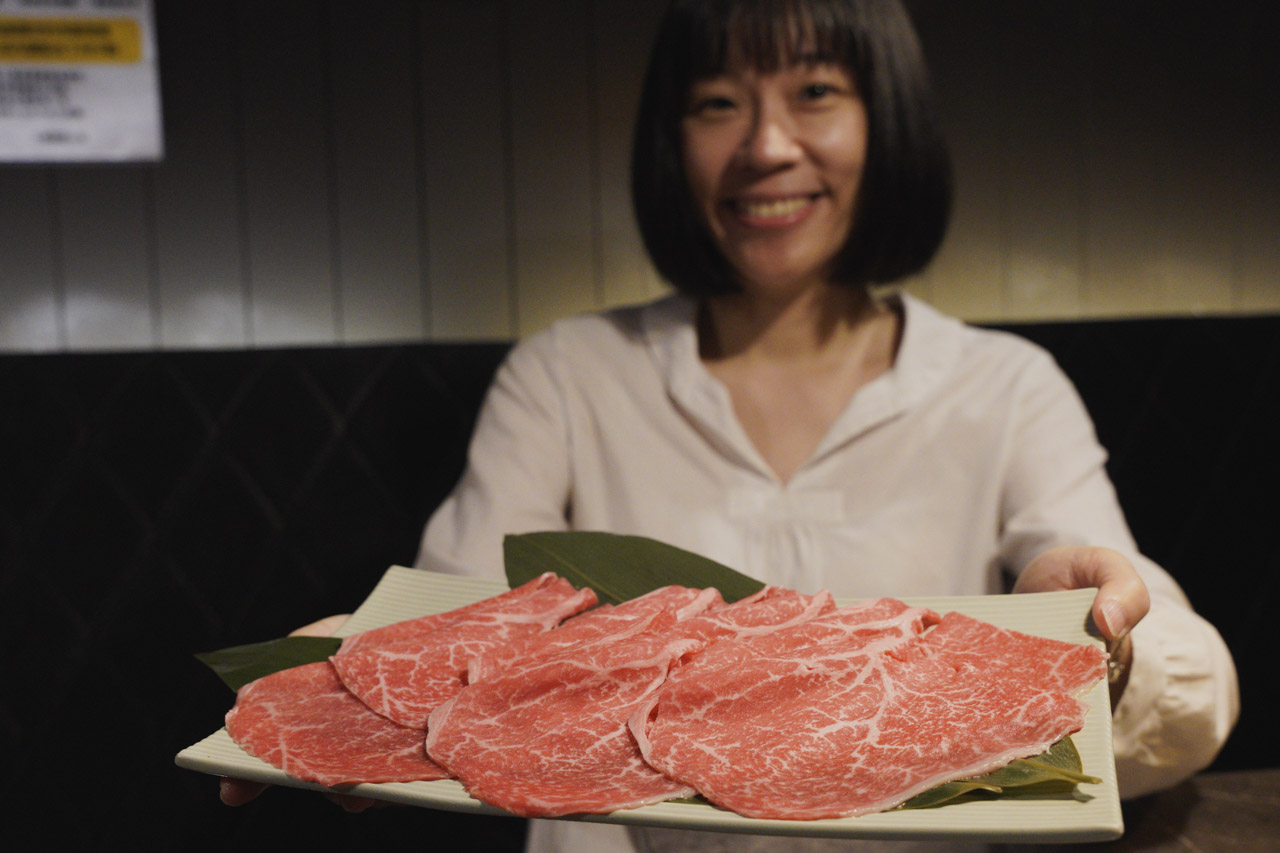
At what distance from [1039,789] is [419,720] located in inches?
19.9

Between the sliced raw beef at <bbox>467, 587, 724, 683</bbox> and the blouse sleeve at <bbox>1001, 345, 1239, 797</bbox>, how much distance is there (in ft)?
1.93

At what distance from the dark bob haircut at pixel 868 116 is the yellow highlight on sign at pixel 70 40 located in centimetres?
143

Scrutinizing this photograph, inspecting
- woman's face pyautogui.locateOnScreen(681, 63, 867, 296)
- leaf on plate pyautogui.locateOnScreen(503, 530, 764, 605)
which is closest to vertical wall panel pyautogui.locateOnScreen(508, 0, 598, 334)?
woman's face pyautogui.locateOnScreen(681, 63, 867, 296)

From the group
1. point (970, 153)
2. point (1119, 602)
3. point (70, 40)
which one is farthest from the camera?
point (970, 153)

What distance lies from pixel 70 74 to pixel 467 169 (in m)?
0.94

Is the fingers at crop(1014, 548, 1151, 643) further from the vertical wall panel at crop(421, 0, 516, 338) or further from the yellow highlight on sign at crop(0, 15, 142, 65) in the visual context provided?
the yellow highlight on sign at crop(0, 15, 142, 65)

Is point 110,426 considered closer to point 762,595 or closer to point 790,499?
point 790,499

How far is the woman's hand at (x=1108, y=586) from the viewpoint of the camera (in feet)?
2.94

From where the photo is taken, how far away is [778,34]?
54.9 inches

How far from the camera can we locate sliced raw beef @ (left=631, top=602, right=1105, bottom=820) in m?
0.70

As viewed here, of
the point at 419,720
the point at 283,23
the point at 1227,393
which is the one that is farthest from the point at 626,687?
the point at 283,23

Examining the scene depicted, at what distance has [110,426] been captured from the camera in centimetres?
196

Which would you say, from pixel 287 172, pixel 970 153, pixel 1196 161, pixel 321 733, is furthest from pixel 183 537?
pixel 1196 161

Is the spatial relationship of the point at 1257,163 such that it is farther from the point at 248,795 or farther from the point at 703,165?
the point at 248,795
